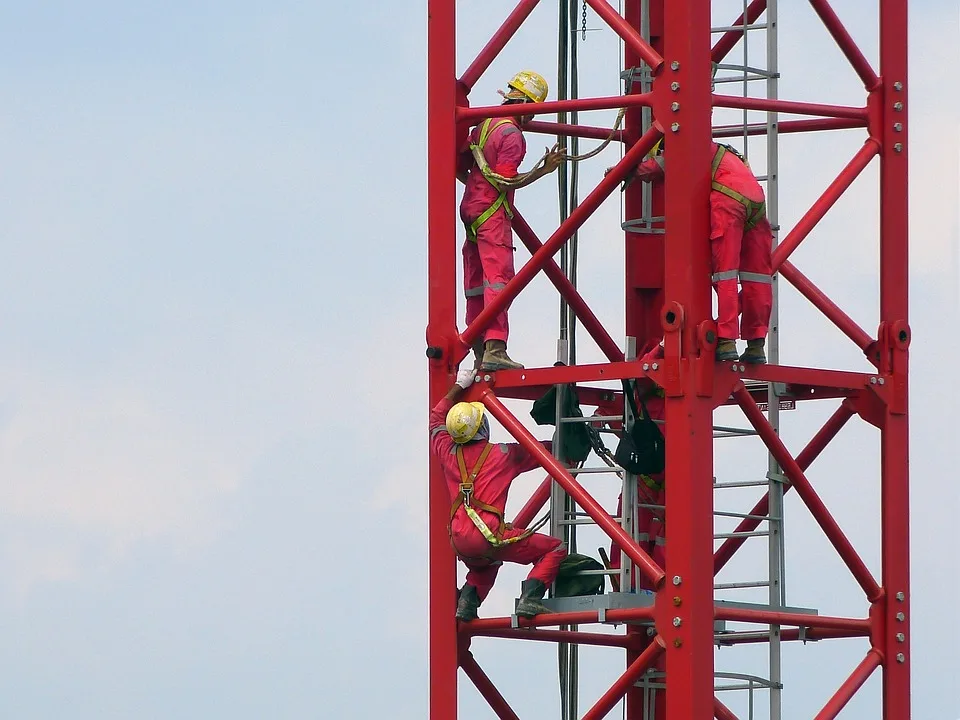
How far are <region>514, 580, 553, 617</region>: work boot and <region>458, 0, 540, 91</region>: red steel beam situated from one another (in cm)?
504

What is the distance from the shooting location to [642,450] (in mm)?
29172

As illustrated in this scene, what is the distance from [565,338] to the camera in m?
30.1

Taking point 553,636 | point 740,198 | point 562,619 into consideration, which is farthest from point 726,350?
point 553,636

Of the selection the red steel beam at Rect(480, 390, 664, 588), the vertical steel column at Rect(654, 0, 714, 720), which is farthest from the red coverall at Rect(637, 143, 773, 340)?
the red steel beam at Rect(480, 390, 664, 588)

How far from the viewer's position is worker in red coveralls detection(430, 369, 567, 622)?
28734mm

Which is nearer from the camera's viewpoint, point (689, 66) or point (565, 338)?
point (689, 66)

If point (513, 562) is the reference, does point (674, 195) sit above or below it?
above

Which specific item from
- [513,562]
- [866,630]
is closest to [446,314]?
[513,562]

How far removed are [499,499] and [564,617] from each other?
4.28 ft

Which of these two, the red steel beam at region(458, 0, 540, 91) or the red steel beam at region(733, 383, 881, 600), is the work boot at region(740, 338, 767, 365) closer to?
the red steel beam at region(733, 383, 881, 600)

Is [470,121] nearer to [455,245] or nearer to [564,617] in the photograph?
[455,245]

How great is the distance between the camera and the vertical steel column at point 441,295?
96.7 feet

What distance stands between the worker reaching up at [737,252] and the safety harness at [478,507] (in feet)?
7.29

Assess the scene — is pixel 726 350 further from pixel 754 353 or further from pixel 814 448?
pixel 814 448
